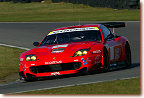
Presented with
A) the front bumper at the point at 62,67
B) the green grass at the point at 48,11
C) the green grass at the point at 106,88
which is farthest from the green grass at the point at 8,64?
the green grass at the point at 48,11

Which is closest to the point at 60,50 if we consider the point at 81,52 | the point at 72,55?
the point at 72,55

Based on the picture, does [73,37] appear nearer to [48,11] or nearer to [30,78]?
[30,78]

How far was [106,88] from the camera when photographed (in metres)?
7.48

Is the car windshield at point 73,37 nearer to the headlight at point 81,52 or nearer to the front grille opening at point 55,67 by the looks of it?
the headlight at point 81,52

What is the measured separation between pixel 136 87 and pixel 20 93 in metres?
1.97

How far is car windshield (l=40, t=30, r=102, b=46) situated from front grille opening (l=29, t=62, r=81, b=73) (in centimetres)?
114

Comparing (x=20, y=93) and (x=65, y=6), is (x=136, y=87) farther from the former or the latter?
(x=65, y=6)

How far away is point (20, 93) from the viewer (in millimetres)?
7785

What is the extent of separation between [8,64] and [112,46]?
4817 mm

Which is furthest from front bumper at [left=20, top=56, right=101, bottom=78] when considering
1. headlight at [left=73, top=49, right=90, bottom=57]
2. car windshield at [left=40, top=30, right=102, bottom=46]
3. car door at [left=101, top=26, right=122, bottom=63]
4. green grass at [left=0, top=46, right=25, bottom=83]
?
green grass at [left=0, top=46, right=25, bottom=83]

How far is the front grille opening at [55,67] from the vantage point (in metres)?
9.60

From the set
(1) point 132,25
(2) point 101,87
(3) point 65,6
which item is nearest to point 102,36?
(2) point 101,87

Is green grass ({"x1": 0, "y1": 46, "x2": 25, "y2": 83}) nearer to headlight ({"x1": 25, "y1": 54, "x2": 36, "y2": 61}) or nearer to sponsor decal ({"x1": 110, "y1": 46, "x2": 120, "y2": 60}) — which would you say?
headlight ({"x1": 25, "y1": 54, "x2": 36, "y2": 61})

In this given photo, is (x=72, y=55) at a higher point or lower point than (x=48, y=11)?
higher
